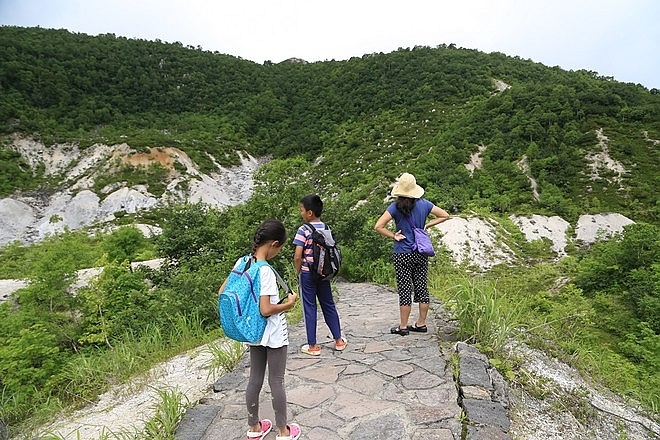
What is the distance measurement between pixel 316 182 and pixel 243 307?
36177 millimetres

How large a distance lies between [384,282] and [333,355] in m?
4.48

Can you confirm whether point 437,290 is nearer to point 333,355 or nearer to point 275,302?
point 333,355

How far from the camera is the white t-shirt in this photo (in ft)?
8.78

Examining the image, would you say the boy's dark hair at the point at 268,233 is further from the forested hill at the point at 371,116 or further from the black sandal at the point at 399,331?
the forested hill at the point at 371,116

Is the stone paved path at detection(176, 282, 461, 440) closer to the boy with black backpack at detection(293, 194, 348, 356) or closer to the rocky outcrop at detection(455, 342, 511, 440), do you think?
the rocky outcrop at detection(455, 342, 511, 440)

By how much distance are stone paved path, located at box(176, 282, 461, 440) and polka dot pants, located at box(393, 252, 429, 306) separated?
50 centimetres

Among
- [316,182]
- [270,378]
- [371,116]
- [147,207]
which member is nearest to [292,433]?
[270,378]

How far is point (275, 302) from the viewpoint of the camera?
2.71m

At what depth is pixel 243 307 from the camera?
8.62ft

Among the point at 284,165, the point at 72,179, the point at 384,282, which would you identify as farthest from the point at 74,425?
the point at 72,179

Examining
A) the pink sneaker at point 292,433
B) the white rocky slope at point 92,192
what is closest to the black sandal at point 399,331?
the pink sneaker at point 292,433

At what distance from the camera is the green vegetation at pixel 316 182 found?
5969 mm

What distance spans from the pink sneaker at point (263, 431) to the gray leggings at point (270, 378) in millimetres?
70

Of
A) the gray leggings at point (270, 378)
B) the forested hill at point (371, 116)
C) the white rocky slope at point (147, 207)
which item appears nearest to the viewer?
the gray leggings at point (270, 378)
